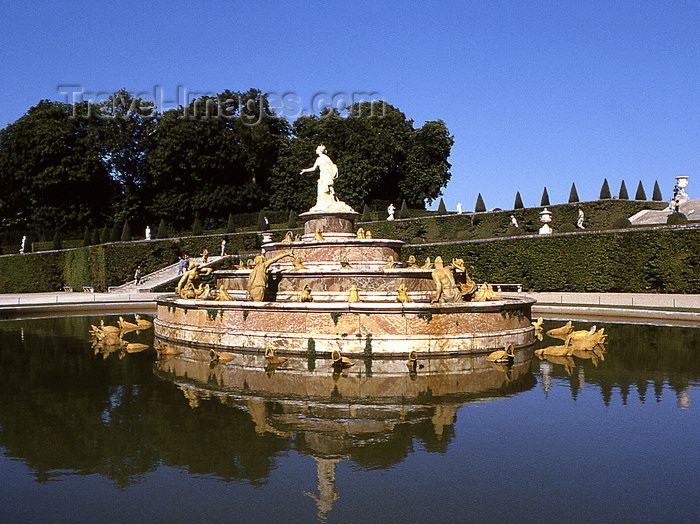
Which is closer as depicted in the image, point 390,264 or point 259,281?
point 259,281

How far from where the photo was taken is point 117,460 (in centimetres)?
830

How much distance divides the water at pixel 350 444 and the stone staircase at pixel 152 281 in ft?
102

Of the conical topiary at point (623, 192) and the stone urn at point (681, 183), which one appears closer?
the stone urn at point (681, 183)

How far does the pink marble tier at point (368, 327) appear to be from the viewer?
15.7m

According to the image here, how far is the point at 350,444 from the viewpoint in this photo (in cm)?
888

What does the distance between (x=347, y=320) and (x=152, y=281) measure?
119 feet

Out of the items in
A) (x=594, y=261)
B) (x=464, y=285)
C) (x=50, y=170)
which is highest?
(x=50, y=170)

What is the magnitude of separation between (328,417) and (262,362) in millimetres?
5677

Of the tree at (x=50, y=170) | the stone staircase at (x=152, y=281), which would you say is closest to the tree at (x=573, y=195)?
the stone staircase at (x=152, y=281)

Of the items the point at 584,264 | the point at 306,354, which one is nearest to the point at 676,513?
the point at 306,354

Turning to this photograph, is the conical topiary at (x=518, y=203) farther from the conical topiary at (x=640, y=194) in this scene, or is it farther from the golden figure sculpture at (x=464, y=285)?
the golden figure sculpture at (x=464, y=285)

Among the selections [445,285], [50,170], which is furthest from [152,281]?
[445,285]

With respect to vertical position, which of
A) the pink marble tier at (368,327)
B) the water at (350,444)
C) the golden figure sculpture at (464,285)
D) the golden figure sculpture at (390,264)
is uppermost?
the golden figure sculpture at (390,264)

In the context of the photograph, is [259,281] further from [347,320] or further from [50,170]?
[50,170]
